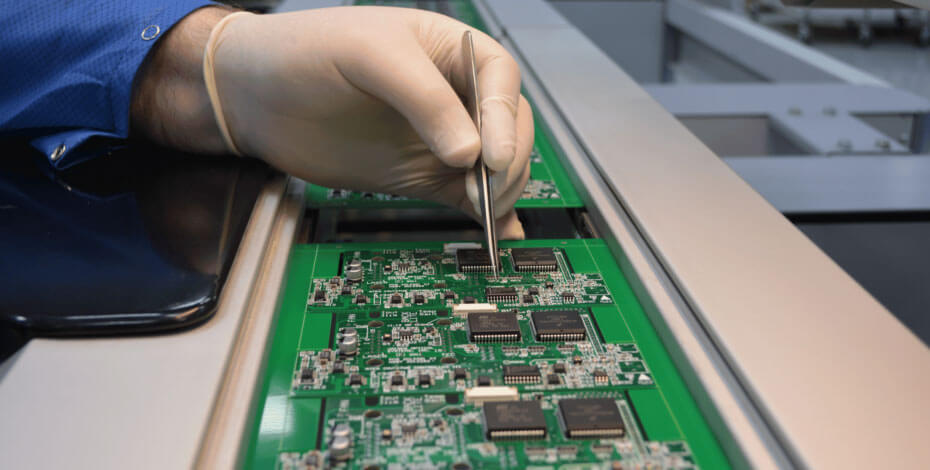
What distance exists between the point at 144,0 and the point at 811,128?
2.01 m

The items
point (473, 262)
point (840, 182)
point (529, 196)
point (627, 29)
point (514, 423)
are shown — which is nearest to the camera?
point (514, 423)

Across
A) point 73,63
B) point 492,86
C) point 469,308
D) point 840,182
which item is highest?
point 73,63

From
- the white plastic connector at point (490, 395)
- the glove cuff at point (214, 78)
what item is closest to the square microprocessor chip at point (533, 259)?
the white plastic connector at point (490, 395)

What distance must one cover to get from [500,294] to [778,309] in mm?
400

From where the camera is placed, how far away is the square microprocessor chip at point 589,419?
903 millimetres

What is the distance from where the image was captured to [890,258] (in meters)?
1.62

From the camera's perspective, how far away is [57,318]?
0.98 meters

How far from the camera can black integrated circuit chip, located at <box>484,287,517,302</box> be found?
47.4 inches

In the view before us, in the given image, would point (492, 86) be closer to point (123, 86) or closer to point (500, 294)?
point (500, 294)

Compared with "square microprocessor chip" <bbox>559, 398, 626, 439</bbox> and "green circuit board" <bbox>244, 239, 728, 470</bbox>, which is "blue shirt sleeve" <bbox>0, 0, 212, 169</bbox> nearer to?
"green circuit board" <bbox>244, 239, 728, 470</bbox>

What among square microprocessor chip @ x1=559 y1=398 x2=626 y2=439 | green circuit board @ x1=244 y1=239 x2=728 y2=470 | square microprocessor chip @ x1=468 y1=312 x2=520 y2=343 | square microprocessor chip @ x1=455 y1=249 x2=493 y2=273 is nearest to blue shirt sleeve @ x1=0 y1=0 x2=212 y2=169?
green circuit board @ x1=244 y1=239 x2=728 y2=470

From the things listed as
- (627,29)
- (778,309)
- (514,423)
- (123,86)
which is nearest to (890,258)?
(778,309)

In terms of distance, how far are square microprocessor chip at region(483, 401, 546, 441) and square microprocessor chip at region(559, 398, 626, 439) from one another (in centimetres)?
3

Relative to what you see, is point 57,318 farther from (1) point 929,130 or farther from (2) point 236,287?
(1) point 929,130
